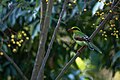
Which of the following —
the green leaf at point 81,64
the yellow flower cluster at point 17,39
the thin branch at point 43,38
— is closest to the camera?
the thin branch at point 43,38

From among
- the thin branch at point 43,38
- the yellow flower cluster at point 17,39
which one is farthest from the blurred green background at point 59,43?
the thin branch at point 43,38

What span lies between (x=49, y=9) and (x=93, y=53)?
2.85ft

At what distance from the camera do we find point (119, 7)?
1499 mm

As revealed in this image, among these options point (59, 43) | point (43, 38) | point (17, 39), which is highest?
point (43, 38)

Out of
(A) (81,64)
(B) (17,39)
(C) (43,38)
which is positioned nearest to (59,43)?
(A) (81,64)

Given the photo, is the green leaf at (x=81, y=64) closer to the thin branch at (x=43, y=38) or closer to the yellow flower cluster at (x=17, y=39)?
the yellow flower cluster at (x=17, y=39)

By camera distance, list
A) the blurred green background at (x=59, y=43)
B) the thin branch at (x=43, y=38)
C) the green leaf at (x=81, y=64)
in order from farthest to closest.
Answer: the green leaf at (x=81, y=64), the blurred green background at (x=59, y=43), the thin branch at (x=43, y=38)

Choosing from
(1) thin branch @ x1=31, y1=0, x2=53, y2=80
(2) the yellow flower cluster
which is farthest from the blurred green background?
(1) thin branch @ x1=31, y1=0, x2=53, y2=80

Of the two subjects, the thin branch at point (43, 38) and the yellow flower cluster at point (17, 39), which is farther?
the yellow flower cluster at point (17, 39)

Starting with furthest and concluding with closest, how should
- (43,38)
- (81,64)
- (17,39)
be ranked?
1. (81,64)
2. (17,39)
3. (43,38)

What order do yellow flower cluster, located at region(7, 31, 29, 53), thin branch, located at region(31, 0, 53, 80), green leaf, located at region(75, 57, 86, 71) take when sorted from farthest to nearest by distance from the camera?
green leaf, located at region(75, 57, 86, 71) < yellow flower cluster, located at region(7, 31, 29, 53) < thin branch, located at region(31, 0, 53, 80)

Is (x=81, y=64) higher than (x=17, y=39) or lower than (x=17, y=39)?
lower

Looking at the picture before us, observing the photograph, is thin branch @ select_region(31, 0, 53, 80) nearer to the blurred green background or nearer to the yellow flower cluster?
the yellow flower cluster

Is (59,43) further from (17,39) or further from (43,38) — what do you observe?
(43,38)
